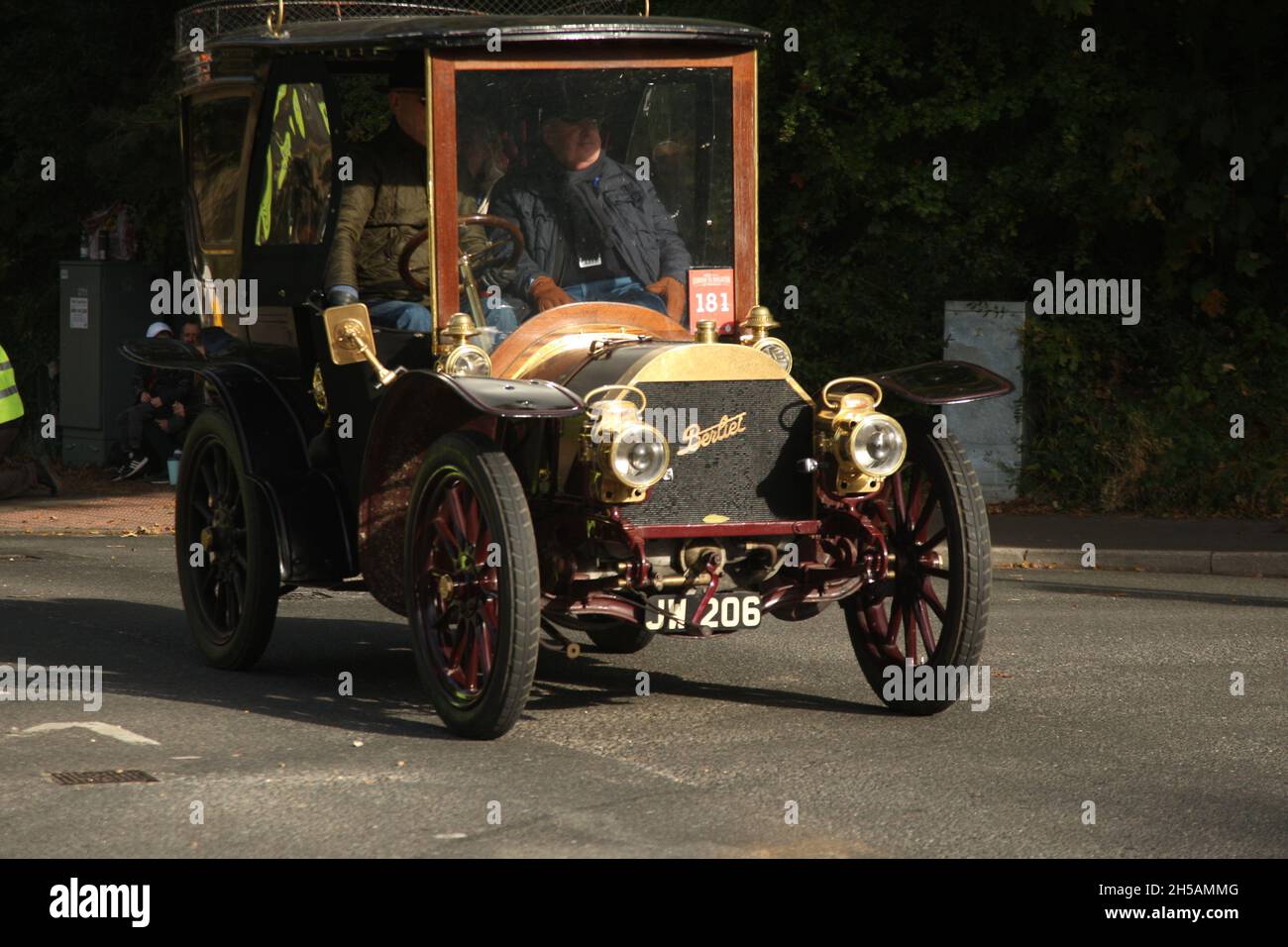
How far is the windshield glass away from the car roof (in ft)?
0.49

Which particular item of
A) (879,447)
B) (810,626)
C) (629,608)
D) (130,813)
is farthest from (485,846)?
(810,626)

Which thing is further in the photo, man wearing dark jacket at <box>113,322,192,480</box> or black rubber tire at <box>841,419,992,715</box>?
man wearing dark jacket at <box>113,322,192,480</box>

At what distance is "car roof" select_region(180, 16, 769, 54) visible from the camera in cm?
734

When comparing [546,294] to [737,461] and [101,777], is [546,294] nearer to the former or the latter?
[737,461]

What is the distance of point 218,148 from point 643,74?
2.08 meters

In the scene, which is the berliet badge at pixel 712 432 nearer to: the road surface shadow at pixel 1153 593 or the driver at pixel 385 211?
the driver at pixel 385 211

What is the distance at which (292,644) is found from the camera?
9.33m

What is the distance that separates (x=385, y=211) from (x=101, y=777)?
266cm

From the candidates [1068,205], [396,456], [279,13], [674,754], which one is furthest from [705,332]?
[1068,205]

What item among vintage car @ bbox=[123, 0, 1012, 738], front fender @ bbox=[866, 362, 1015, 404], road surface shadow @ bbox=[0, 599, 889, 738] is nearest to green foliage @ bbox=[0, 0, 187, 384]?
road surface shadow @ bbox=[0, 599, 889, 738]

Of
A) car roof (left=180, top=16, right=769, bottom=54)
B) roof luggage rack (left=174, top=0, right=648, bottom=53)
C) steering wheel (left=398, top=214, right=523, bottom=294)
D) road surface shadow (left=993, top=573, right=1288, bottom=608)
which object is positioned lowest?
road surface shadow (left=993, top=573, right=1288, bottom=608)

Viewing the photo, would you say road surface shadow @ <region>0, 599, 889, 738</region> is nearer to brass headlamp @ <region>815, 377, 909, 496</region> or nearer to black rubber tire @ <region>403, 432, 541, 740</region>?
black rubber tire @ <region>403, 432, 541, 740</region>

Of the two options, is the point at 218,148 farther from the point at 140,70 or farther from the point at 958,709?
the point at 140,70

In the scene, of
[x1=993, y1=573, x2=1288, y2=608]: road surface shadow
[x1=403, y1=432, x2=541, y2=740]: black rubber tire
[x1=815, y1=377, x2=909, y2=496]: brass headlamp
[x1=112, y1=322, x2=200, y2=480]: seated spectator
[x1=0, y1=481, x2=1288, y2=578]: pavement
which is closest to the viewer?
[x1=403, y1=432, x2=541, y2=740]: black rubber tire
